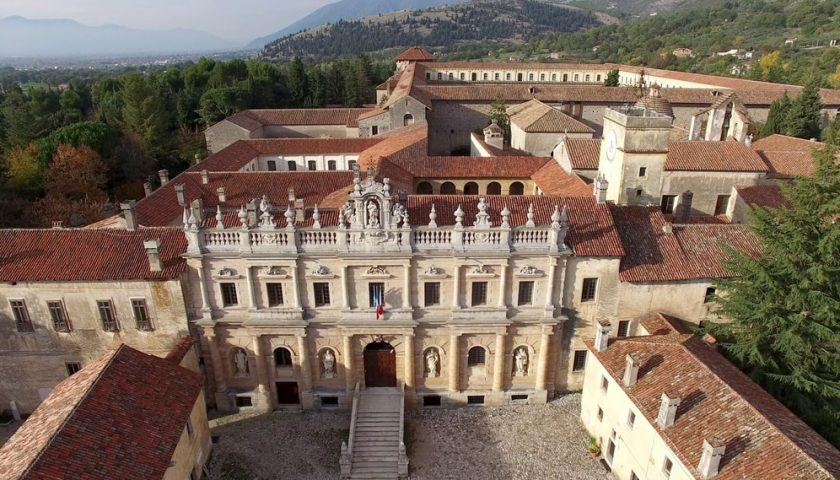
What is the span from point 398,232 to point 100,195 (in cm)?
3825

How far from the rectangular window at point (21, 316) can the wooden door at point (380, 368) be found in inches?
636

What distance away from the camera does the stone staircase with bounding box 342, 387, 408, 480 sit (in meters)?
23.4

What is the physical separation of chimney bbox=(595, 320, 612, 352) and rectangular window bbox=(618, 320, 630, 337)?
7.71 feet

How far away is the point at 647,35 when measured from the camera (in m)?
187

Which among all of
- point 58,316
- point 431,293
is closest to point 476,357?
point 431,293

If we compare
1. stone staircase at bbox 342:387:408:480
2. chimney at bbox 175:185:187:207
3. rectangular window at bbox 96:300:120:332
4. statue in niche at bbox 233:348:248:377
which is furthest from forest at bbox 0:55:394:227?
stone staircase at bbox 342:387:408:480

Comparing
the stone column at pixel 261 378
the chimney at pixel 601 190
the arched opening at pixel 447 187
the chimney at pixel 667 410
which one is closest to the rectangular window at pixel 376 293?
the stone column at pixel 261 378

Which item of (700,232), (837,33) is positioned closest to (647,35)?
(837,33)

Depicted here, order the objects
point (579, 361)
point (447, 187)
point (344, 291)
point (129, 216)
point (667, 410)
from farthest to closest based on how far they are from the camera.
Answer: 1. point (447, 187)
2. point (579, 361)
3. point (129, 216)
4. point (344, 291)
5. point (667, 410)

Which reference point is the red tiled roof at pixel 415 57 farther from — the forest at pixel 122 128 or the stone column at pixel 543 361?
the stone column at pixel 543 361

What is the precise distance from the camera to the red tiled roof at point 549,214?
2488 centimetres

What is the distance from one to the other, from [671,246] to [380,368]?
52.8 ft

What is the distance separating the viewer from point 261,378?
87.1 ft

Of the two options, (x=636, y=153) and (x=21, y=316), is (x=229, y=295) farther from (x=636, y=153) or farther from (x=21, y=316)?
(x=636, y=153)
